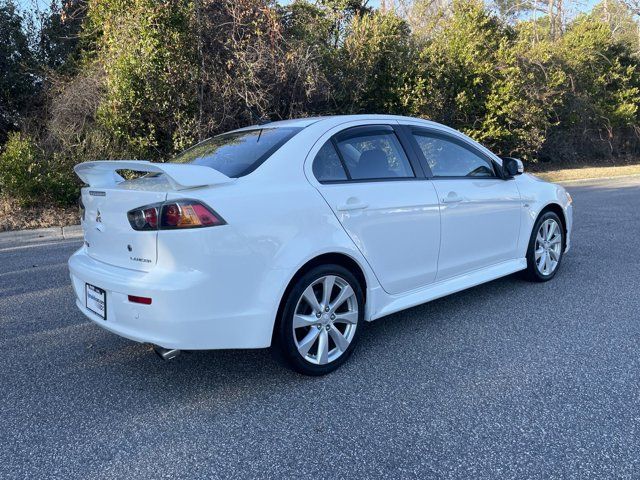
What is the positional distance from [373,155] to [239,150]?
95cm

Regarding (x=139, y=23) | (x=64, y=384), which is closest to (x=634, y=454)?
(x=64, y=384)

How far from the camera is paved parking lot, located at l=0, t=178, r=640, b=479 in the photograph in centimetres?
249

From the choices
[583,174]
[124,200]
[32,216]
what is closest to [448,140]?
[124,200]

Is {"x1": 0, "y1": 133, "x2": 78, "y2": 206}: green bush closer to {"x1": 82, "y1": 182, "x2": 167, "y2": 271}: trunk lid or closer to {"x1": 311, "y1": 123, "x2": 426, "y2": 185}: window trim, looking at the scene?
{"x1": 82, "y1": 182, "x2": 167, "y2": 271}: trunk lid

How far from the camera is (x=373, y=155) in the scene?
3.82 meters

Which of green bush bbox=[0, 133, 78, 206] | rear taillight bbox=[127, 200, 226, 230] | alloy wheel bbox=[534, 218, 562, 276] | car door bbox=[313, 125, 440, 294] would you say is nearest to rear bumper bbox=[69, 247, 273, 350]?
rear taillight bbox=[127, 200, 226, 230]

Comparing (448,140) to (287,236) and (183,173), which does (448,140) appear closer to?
(287,236)

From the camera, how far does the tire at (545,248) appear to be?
202 inches

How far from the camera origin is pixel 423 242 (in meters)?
3.91

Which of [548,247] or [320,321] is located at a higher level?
[548,247]

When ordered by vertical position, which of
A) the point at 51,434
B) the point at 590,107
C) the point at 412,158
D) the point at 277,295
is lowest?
the point at 51,434

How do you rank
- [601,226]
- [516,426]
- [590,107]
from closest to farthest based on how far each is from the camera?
Result: [516,426], [601,226], [590,107]

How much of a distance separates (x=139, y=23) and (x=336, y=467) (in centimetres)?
1023

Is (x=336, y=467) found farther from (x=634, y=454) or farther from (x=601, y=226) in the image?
(x=601, y=226)
